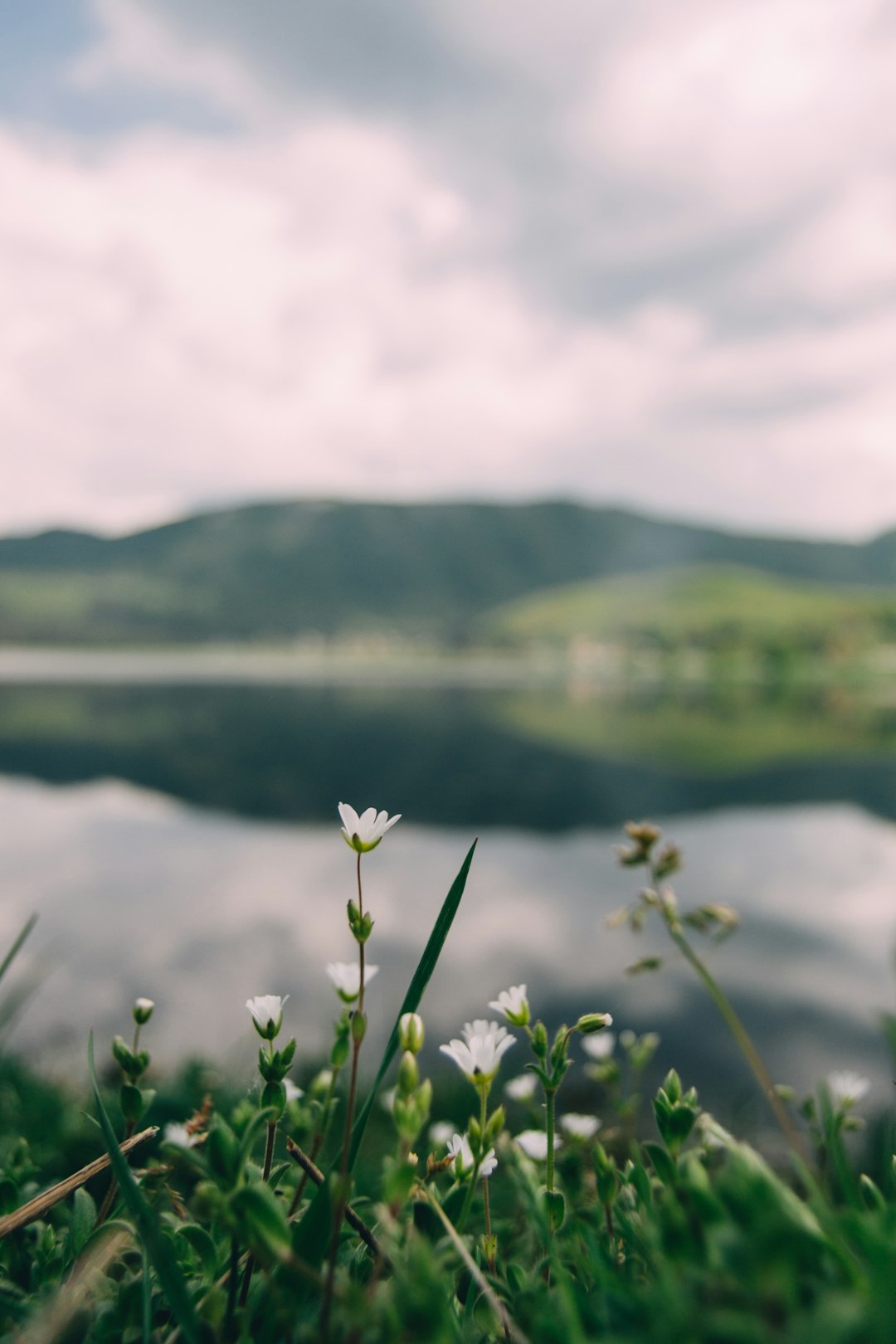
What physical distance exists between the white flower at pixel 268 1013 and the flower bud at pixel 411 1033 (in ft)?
→ 0.98

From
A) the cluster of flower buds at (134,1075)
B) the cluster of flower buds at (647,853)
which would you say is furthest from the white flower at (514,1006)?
the cluster of flower buds at (647,853)

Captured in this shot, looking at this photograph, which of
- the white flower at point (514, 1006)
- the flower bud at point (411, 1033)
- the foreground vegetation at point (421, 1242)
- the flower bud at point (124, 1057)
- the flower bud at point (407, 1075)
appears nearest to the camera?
the foreground vegetation at point (421, 1242)

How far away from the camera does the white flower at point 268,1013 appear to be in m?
1.83

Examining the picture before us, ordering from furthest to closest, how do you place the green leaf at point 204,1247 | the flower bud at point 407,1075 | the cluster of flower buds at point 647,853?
the cluster of flower buds at point 647,853 < the green leaf at point 204,1247 < the flower bud at point 407,1075

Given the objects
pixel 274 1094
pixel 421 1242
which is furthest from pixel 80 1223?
pixel 421 1242

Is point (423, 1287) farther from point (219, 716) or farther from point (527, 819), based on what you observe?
point (219, 716)

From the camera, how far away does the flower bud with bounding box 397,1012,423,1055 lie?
1587 millimetres

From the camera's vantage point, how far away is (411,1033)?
5.30ft

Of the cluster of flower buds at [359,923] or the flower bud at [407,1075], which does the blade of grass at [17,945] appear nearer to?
the cluster of flower buds at [359,923]

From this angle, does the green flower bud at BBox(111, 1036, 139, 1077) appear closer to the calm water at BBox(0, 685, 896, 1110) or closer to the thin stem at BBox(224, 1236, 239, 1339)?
the calm water at BBox(0, 685, 896, 1110)

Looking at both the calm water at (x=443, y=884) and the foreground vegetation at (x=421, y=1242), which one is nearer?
the foreground vegetation at (x=421, y=1242)

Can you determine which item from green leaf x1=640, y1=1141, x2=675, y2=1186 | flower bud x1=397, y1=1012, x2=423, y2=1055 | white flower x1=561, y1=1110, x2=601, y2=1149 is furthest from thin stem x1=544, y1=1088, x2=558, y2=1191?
white flower x1=561, y1=1110, x2=601, y2=1149

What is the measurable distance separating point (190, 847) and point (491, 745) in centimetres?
3168

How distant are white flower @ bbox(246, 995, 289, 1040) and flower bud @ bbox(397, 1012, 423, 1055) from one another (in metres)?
0.30
